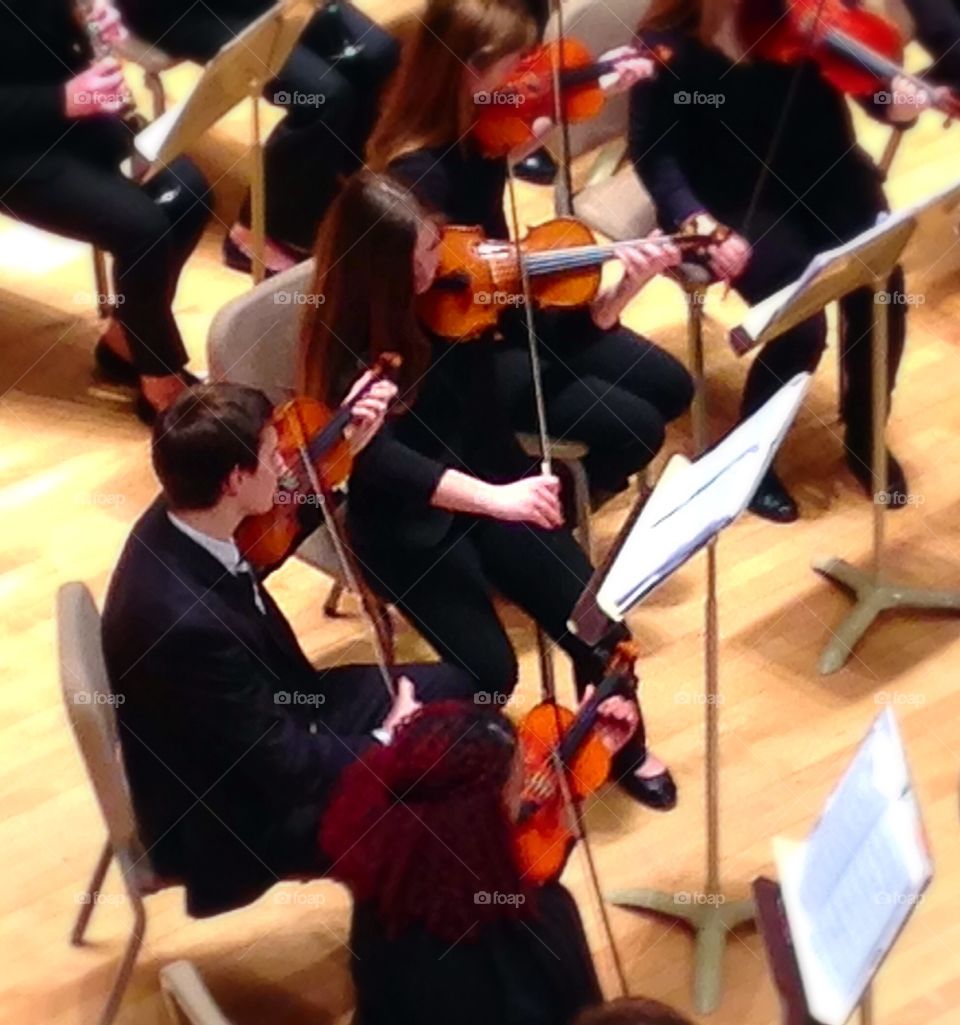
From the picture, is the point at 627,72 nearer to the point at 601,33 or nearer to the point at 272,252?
the point at 601,33

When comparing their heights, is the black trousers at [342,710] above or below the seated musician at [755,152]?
below

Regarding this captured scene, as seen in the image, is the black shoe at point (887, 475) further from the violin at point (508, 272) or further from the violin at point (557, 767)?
the violin at point (557, 767)

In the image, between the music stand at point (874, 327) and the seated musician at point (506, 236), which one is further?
the seated musician at point (506, 236)

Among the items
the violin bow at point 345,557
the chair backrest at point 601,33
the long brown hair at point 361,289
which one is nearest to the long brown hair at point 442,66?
the long brown hair at point 361,289

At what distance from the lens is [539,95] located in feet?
10.6

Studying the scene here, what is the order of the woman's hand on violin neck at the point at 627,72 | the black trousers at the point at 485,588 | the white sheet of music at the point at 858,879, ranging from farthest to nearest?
the woman's hand on violin neck at the point at 627,72
the black trousers at the point at 485,588
the white sheet of music at the point at 858,879

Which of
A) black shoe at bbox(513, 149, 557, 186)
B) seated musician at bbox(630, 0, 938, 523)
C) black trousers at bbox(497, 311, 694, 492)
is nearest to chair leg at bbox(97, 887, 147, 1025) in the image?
black trousers at bbox(497, 311, 694, 492)

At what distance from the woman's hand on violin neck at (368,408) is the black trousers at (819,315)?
2.97ft

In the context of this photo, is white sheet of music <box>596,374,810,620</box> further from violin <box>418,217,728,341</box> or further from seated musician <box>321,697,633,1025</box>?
violin <box>418,217,728,341</box>

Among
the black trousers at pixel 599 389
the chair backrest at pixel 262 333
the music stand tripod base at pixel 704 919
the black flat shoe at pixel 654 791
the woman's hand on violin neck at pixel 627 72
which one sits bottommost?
the music stand tripod base at pixel 704 919

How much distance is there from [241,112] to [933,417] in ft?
6.08

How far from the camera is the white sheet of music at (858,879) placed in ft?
5.39

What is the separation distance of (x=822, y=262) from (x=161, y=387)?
1478mm

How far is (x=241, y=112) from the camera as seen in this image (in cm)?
441
